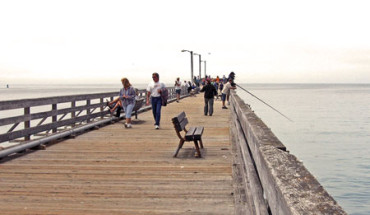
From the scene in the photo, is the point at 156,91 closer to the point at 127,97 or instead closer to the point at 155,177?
the point at 127,97

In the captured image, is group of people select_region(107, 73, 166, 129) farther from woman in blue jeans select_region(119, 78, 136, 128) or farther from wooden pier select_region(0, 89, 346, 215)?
wooden pier select_region(0, 89, 346, 215)

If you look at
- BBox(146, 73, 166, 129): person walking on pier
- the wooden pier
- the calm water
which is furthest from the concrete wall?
the calm water

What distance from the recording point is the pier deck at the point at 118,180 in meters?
5.44

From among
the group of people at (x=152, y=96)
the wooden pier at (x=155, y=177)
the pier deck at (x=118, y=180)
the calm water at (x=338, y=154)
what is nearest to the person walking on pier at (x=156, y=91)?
the group of people at (x=152, y=96)

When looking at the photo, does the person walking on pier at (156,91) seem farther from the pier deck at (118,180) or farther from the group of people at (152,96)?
the pier deck at (118,180)

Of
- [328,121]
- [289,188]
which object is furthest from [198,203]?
[328,121]

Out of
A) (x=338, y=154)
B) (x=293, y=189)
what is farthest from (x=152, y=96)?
(x=338, y=154)

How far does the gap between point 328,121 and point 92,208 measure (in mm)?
52932

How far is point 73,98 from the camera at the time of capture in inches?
539

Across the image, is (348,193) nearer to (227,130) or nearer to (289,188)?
(227,130)

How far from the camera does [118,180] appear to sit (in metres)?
6.90

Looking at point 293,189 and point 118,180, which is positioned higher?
point 293,189

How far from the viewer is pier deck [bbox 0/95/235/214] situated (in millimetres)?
5438

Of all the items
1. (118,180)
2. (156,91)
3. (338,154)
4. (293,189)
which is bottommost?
(338,154)
